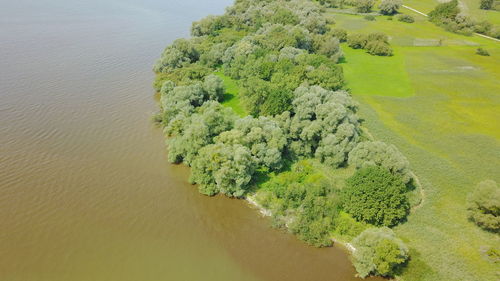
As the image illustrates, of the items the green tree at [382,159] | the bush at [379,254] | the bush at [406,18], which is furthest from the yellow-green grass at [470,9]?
the bush at [379,254]

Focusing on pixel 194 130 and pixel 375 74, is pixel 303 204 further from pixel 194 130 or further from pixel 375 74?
pixel 375 74

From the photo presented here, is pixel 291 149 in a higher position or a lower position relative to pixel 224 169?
lower

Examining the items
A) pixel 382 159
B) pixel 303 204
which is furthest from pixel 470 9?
pixel 303 204

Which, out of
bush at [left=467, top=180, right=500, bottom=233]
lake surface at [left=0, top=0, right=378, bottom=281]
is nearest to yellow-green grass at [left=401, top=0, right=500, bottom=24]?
bush at [left=467, top=180, right=500, bottom=233]

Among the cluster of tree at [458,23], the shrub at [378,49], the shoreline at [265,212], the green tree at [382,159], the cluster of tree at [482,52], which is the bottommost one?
the shoreline at [265,212]

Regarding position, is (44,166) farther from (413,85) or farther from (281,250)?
(413,85)

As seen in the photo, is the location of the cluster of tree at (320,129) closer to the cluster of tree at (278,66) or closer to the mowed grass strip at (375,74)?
the cluster of tree at (278,66)
